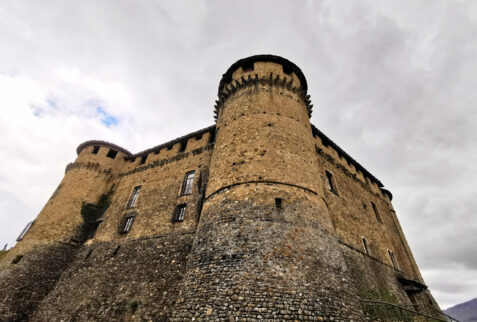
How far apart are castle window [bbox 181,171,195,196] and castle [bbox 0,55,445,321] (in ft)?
0.25

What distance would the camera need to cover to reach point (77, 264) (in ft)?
44.1

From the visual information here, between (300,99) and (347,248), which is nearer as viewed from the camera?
(347,248)

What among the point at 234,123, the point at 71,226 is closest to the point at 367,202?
the point at 234,123

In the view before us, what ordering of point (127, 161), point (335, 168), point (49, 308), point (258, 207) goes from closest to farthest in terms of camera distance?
1. point (258, 207)
2. point (49, 308)
3. point (335, 168)
4. point (127, 161)

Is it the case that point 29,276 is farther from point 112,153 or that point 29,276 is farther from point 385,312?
point 385,312

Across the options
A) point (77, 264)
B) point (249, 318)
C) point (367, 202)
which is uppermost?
point (367, 202)

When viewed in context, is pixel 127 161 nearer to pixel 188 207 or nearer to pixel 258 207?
pixel 188 207

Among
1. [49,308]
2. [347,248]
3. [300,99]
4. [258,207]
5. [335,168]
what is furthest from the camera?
[335,168]

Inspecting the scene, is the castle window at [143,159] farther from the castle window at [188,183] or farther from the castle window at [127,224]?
the castle window at [188,183]

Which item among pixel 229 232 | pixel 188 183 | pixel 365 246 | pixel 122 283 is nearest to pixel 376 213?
pixel 365 246

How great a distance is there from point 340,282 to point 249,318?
3417 millimetres

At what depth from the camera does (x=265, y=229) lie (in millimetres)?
Result: 7457

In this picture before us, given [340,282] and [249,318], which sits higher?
[340,282]

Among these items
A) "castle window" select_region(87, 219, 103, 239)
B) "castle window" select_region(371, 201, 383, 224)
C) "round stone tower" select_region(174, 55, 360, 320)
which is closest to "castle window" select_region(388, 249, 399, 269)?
"castle window" select_region(371, 201, 383, 224)
